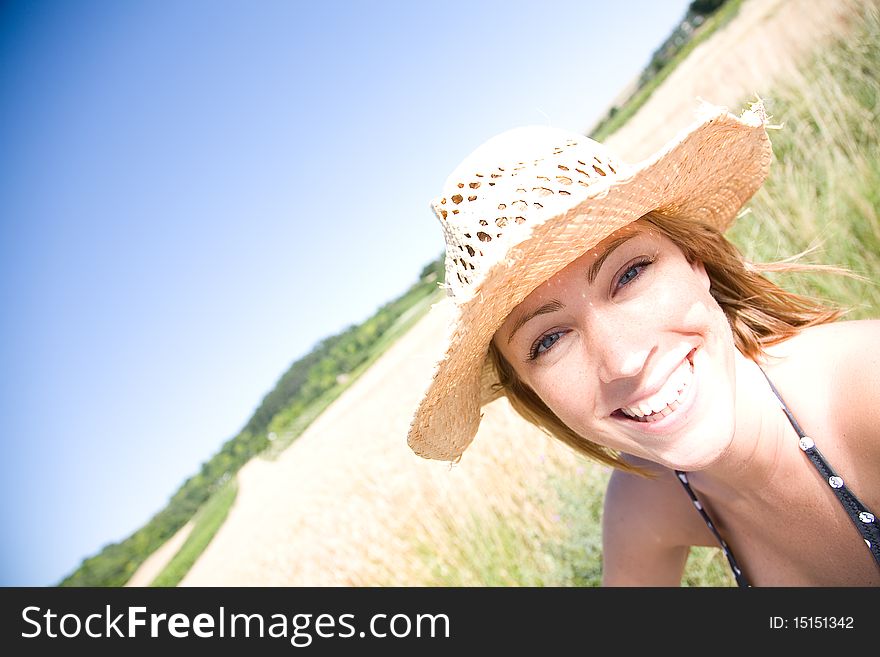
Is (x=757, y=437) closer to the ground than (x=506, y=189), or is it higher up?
closer to the ground

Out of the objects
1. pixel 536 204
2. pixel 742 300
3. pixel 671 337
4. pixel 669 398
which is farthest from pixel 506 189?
pixel 742 300

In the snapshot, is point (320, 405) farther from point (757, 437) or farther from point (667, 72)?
point (757, 437)

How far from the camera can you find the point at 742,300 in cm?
191

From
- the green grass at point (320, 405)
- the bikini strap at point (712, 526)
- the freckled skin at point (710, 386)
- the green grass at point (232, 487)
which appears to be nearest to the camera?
the freckled skin at point (710, 386)

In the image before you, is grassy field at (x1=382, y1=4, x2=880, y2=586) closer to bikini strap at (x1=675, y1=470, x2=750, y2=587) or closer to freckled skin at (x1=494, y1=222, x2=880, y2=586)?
bikini strap at (x1=675, y1=470, x2=750, y2=587)

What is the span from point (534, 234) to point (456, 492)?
3748mm

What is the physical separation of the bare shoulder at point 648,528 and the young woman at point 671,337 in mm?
271

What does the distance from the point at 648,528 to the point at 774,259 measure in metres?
2.36

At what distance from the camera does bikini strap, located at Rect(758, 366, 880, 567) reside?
160cm

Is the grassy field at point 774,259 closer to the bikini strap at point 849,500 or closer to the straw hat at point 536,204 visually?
the bikini strap at point 849,500

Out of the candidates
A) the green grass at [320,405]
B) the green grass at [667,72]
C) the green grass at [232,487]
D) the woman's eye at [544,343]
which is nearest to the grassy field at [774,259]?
the woman's eye at [544,343]

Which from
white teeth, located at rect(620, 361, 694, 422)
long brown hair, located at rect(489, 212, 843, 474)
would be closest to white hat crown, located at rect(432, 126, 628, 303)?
long brown hair, located at rect(489, 212, 843, 474)

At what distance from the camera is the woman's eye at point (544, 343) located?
1601 mm
